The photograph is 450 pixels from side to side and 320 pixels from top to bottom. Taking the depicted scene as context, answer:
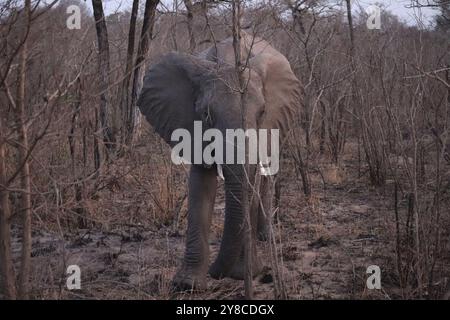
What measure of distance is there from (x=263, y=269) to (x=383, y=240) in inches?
51.0

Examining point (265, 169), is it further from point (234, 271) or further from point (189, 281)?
point (189, 281)

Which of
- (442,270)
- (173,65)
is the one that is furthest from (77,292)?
(442,270)

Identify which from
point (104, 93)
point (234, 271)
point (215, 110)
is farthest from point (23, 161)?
point (104, 93)

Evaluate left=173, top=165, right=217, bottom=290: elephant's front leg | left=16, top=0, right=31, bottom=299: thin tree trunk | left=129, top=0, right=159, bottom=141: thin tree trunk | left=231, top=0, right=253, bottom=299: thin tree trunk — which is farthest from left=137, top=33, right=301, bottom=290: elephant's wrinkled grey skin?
left=129, top=0, right=159, bottom=141: thin tree trunk

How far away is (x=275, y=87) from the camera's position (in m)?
5.00

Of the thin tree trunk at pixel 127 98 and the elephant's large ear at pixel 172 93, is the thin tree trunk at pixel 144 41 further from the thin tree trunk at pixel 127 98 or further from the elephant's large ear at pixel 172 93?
the elephant's large ear at pixel 172 93

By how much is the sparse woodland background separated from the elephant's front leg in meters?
0.14

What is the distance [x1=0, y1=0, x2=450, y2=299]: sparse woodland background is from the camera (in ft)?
10.8

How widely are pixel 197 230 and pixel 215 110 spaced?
817 millimetres

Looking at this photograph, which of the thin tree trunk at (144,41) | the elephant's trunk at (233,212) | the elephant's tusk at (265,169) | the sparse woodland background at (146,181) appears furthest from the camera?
the thin tree trunk at (144,41)

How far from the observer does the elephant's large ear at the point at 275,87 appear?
471cm

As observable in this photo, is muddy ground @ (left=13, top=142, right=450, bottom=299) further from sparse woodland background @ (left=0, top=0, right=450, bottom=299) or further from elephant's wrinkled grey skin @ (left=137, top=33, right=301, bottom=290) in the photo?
elephant's wrinkled grey skin @ (left=137, top=33, right=301, bottom=290)

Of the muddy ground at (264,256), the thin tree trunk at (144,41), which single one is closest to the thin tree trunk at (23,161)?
the muddy ground at (264,256)

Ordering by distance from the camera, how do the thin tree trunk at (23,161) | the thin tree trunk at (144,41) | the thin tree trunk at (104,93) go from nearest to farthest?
the thin tree trunk at (23,161), the thin tree trunk at (144,41), the thin tree trunk at (104,93)
